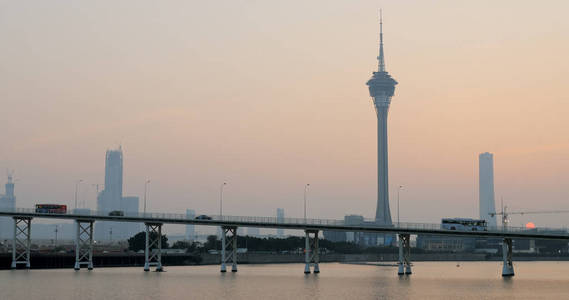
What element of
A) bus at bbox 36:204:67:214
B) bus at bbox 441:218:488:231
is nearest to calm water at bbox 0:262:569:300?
bus at bbox 441:218:488:231

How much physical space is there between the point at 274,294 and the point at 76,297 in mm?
26645

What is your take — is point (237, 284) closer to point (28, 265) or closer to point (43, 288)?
point (43, 288)

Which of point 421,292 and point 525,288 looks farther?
point 525,288

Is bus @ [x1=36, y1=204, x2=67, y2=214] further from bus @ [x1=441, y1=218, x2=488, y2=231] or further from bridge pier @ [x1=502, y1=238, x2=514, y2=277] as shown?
bridge pier @ [x1=502, y1=238, x2=514, y2=277]

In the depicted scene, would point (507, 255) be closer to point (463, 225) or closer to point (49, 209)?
point (463, 225)

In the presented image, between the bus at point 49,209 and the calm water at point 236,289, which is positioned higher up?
the bus at point 49,209

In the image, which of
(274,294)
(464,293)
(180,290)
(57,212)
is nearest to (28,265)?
(57,212)

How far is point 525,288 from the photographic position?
134 meters

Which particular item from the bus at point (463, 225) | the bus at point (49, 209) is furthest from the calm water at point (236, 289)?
the bus at point (49, 209)

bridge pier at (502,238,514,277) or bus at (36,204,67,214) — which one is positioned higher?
bus at (36,204,67,214)

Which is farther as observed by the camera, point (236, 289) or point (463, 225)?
point (463, 225)

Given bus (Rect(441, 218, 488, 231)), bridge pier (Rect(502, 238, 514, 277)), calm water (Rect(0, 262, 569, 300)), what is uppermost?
bus (Rect(441, 218, 488, 231))

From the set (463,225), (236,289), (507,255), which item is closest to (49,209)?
(236,289)

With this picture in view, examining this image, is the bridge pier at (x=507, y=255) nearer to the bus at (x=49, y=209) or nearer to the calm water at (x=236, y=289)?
the calm water at (x=236, y=289)
